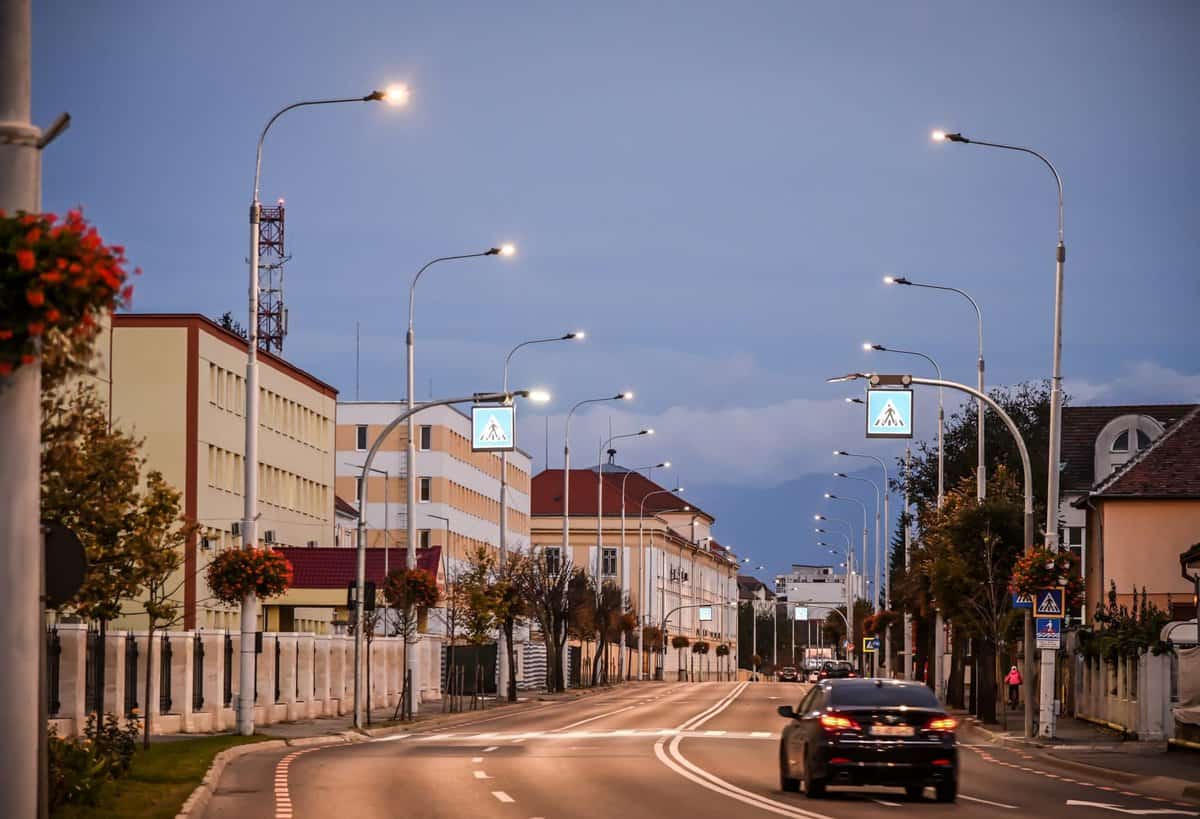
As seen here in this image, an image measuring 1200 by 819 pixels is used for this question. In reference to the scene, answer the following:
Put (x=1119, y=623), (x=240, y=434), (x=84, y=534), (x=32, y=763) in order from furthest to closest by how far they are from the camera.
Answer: (x=240, y=434) < (x=1119, y=623) < (x=84, y=534) < (x=32, y=763)

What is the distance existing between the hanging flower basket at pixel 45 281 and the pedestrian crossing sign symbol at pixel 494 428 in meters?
38.7

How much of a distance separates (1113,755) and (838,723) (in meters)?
13.3

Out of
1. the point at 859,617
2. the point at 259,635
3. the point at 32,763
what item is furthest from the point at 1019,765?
the point at 859,617

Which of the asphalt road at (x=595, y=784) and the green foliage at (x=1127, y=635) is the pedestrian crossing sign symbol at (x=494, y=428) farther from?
the green foliage at (x=1127, y=635)

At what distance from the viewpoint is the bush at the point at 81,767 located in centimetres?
1830

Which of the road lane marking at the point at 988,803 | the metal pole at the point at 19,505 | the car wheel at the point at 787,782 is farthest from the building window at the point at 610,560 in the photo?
the metal pole at the point at 19,505

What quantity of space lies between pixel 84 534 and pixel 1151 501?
1633 inches

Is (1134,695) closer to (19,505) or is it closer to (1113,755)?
(1113,755)

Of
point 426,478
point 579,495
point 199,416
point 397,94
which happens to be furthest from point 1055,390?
point 579,495

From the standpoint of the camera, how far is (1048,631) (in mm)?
38906

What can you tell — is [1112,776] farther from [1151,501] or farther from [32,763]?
[1151,501]

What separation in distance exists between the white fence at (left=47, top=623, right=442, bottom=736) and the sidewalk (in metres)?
14.8

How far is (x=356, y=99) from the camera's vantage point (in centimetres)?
3491

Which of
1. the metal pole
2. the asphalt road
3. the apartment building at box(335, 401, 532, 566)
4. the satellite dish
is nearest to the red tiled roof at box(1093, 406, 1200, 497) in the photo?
the asphalt road
